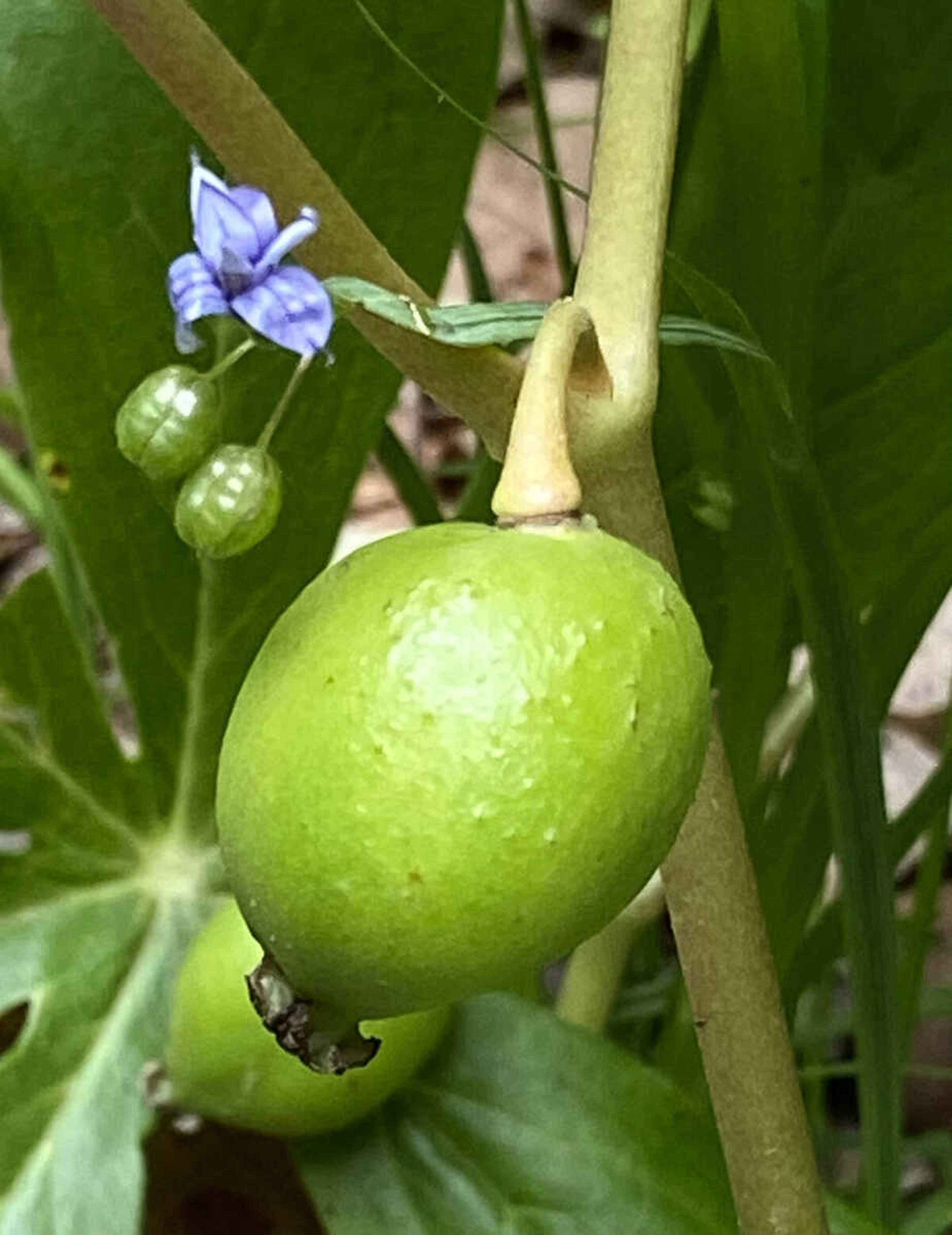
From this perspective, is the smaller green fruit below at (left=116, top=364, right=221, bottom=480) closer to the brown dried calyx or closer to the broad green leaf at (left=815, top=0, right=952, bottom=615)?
the brown dried calyx

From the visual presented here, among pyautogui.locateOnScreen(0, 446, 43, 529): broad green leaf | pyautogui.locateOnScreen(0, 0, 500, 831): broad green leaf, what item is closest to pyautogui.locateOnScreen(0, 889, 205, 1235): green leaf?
pyautogui.locateOnScreen(0, 0, 500, 831): broad green leaf

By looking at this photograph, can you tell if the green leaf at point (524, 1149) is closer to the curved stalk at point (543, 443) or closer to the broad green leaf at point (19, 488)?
the curved stalk at point (543, 443)

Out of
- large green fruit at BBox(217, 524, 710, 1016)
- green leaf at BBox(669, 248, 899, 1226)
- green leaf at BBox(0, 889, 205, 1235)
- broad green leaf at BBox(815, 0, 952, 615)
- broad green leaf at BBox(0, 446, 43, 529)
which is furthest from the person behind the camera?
broad green leaf at BBox(0, 446, 43, 529)

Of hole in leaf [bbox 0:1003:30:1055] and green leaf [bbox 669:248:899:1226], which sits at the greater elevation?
green leaf [bbox 669:248:899:1226]

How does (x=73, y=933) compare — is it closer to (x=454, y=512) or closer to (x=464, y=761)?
(x=454, y=512)

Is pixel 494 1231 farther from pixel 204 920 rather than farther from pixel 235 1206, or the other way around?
pixel 235 1206

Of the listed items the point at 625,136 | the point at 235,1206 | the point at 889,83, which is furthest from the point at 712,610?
the point at 235,1206

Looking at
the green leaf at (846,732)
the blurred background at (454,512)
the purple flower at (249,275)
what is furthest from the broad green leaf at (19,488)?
the purple flower at (249,275)
